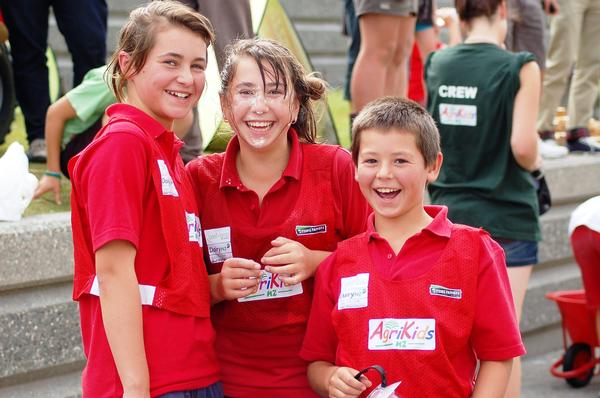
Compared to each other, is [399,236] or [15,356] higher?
[399,236]

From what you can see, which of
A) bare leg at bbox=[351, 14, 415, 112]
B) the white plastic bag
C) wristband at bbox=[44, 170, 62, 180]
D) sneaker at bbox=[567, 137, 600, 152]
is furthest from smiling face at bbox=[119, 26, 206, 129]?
sneaker at bbox=[567, 137, 600, 152]

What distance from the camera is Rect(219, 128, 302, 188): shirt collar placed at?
2.84 metres

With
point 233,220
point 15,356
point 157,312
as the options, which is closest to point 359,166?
point 233,220

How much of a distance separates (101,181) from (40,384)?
167 centimetres

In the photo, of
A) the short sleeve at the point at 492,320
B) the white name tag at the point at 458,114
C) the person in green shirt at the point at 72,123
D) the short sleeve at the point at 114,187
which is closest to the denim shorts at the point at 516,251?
the white name tag at the point at 458,114

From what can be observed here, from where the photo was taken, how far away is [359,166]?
109 inches

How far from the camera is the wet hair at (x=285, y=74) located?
9.29 ft

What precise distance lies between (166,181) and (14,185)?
163 cm

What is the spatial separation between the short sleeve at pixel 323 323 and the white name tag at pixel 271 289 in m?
0.09

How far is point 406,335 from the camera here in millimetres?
2639

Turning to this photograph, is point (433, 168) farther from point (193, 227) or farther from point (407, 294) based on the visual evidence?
point (193, 227)

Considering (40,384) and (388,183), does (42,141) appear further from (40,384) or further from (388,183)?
(388,183)

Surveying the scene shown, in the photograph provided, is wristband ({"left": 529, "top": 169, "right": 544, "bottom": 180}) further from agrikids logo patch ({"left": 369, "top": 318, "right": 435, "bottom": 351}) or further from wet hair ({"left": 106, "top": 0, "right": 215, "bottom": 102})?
wet hair ({"left": 106, "top": 0, "right": 215, "bottom": 102})

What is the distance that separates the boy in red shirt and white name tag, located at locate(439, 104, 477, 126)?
149 centimetres
